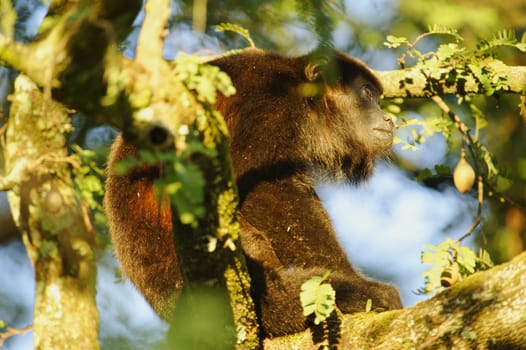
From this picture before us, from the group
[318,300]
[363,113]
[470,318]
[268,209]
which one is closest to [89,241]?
[268,209]

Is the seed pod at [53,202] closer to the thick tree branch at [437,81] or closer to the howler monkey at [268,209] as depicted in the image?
the howler monkey at [268,209]

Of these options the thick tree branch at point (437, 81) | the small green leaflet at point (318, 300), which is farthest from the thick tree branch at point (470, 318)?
the thick tree branch at point (437, 81)

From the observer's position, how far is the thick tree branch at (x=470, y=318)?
9.90 ft

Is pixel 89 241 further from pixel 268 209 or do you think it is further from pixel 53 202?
pixel 268 209

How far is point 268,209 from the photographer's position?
16.1 feet

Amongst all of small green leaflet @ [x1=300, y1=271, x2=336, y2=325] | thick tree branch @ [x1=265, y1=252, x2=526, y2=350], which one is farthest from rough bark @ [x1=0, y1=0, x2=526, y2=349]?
small green leaflet @ [x1=300, y1=271, x2=336, y2=325]

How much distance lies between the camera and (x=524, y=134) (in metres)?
7.51

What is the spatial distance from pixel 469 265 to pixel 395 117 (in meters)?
2.44

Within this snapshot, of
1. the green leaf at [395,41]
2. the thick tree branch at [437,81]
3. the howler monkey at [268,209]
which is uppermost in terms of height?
the green leaf at [395,41]

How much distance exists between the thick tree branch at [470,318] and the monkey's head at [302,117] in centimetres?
160

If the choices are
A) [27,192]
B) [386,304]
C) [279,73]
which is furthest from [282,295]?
[279,73]

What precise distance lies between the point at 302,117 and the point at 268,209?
3.04 ft

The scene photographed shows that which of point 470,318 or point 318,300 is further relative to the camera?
point 318,300

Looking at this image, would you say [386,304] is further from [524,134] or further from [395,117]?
[524,134]
